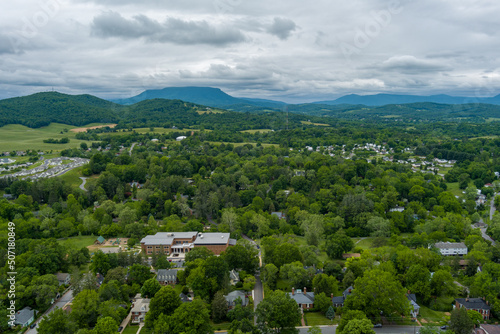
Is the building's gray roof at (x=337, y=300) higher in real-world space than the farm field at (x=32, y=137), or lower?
lower

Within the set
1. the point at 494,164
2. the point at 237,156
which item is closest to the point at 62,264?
the point at 237,156

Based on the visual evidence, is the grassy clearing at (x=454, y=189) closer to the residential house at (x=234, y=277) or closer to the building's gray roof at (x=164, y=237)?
the residential house at (x=234, y=277)

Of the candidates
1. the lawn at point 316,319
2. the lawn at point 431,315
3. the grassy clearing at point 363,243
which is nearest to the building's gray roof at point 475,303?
the lawn at point 431,315

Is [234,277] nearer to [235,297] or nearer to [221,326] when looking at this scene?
[235,297]

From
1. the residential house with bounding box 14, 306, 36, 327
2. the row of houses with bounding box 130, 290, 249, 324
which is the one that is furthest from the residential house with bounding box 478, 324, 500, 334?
the residential house with bounding box 14, 306, 36, 327

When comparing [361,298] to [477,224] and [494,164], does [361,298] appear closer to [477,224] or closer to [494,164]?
[477,224]

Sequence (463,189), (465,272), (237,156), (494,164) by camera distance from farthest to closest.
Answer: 1. (237,156)
2. (494,164)
3. (463,189)
4. (465,272)

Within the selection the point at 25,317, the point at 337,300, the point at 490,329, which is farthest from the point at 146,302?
the point at 490,329
